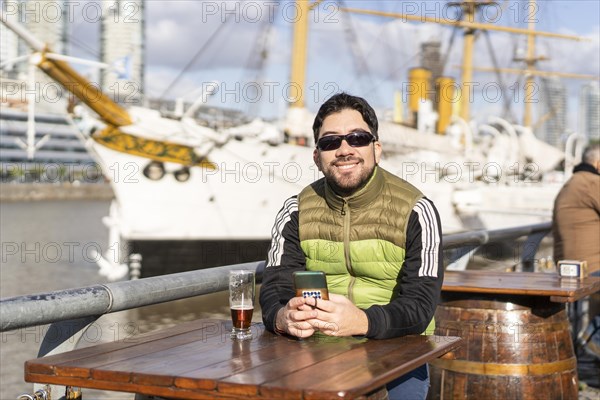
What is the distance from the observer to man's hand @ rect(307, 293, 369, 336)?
3.00 metres

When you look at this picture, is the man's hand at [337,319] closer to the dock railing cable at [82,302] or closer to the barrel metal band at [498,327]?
the dock railing cable at [82,302]

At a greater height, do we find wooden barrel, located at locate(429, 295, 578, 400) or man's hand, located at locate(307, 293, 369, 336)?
man's hand, located at locate(307, 293, 369, 336)

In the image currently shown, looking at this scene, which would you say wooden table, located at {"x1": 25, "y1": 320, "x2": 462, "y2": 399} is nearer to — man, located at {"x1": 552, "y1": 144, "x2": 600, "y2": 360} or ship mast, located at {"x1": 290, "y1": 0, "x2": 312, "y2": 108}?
man, located at {"x1": 552, "y1": 144, "x2": 600, "y2": 360}

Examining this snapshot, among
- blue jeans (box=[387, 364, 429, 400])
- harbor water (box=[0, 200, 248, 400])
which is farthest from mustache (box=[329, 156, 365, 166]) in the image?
harbor water (box=[0, 200, 248, 400])

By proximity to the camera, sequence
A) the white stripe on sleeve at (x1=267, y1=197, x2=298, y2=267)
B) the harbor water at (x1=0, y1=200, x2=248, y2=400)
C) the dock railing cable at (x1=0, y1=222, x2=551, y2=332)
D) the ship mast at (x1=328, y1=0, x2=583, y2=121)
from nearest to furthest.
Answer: the dock railing cable at (x1=0, y1=222, x2=551, y2=332) → the white stripe on sleeve at (x1=267, y1=197, x2=298, y2=267) → the harbor water at (x1=0, y1=200, x2=248, y2=400) → the ship mast at (x1=328, y1=0, x2=583, y2=121)

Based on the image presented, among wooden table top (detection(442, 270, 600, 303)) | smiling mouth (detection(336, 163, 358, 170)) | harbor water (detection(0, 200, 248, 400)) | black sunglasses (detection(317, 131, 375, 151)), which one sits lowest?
harbor water (detection(0, 200, 248, 400))

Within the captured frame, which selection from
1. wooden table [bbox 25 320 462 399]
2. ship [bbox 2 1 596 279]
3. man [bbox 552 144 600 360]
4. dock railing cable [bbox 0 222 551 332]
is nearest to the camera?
wooden table [bbox 25 320 462 399]

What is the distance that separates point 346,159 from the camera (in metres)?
3.33

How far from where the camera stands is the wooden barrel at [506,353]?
454cm

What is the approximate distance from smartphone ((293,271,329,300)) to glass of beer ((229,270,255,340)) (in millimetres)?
260

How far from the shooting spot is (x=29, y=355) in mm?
13297

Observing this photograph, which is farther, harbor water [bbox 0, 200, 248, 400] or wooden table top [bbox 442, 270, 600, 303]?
harbor water [bbox 0, 200, 248, 400]

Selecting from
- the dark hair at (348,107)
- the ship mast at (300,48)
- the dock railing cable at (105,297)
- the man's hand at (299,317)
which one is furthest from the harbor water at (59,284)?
the ship mast at (300,48)

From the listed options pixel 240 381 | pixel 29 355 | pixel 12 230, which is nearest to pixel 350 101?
pixel 240 381
